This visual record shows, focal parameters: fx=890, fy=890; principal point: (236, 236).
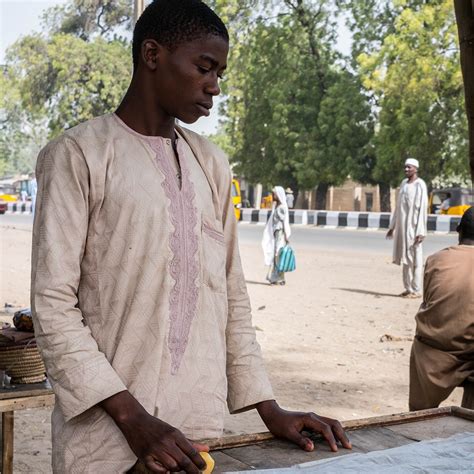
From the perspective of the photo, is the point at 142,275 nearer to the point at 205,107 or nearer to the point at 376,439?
the point at 205,107

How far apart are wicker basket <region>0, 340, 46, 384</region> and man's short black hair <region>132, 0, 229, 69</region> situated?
1840 mm

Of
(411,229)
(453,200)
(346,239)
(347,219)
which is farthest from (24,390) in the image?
(453,200)

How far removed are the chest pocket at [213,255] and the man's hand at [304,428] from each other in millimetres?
289

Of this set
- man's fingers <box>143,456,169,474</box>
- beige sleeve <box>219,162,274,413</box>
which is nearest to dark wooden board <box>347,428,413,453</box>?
beige sleeve <box>219,162,274,413</box>

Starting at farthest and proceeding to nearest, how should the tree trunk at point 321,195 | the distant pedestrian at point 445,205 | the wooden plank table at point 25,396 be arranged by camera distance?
the tree trunk at point 321,195, the distant pedestrian at point 445,205, the wooden plank table at point 25,396

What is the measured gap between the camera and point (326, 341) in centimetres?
823

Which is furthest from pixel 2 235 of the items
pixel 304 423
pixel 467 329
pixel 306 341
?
pixel 304 423

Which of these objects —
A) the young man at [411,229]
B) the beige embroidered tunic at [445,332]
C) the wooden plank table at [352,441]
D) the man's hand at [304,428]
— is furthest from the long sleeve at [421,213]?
the man's hand at [304,428]

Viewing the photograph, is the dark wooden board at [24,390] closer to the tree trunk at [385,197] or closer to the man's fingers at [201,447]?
the man's fingers at [201,447]

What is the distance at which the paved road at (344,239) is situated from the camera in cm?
1791

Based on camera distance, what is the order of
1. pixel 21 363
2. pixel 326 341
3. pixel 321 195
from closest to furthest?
1. pixel 21 363
2. pixel 326 341
3. pixel 321 195

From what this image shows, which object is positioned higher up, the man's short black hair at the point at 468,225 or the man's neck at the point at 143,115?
the man's neck at the point at 143,115

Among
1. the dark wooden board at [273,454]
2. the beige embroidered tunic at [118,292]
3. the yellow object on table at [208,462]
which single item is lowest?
the dark wooden board at [273,454]

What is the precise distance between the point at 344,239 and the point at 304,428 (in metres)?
18.8
